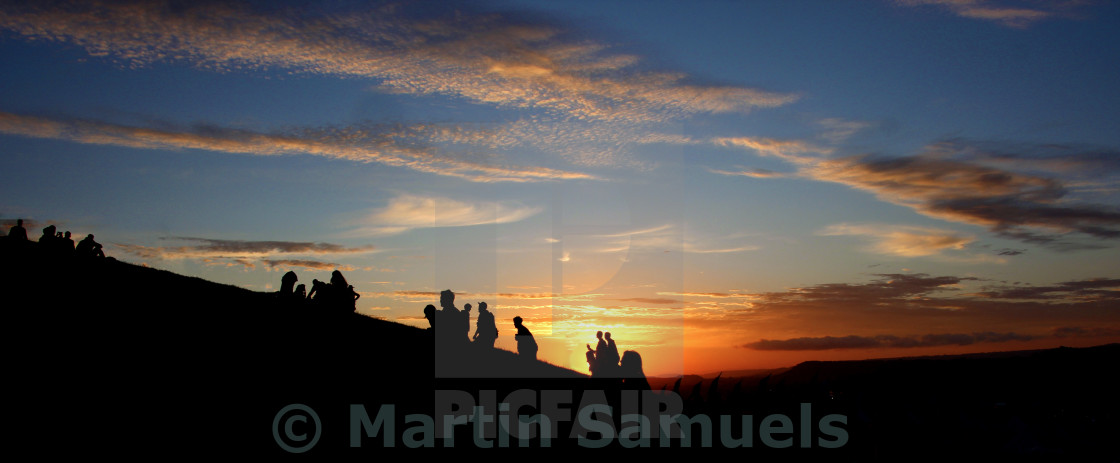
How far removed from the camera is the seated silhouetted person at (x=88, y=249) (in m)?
27.6

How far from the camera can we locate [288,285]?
87.3ft

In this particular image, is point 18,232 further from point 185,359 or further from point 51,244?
point 185,359

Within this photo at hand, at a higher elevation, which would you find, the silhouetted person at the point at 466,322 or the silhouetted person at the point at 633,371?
the silhouetted person at the point at 466,322

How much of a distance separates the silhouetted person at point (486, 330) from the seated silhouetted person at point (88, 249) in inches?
574

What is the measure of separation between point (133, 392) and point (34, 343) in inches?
146

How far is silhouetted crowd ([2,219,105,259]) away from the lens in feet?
83.8

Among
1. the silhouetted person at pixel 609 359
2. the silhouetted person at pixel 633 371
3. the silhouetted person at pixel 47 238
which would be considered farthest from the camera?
the silhouetted person at pixel 609 359

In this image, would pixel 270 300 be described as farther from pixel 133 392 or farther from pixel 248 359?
pixel 133 392

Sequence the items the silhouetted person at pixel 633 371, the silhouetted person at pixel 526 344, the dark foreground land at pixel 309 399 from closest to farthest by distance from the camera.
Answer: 1. the dark foreground land at pixel 309 399
2. the silhouetted person at pixel 633 371
3. the silhouetted person at pixel 526 344

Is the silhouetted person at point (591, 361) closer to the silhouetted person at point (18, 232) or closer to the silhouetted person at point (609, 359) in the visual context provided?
the silhouetted person at point (609, 359)

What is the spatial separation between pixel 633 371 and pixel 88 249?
20804mm

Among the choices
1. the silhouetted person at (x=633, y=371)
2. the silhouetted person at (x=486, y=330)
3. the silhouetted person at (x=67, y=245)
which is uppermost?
the silhouetted person at (x=67, y=245)

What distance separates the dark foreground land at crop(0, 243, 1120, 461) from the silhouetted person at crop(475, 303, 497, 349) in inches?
85.1

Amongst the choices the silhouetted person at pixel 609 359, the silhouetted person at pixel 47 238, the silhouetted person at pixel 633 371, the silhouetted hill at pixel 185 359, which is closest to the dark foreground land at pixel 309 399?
the silhouetted hill at pixel 185 359
